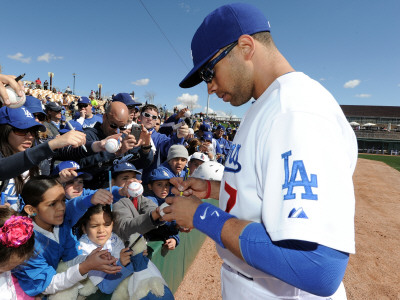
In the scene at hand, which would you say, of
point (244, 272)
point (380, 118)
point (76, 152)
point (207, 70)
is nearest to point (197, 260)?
point (76, 152)

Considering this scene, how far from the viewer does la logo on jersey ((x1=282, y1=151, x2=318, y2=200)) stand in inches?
33.4

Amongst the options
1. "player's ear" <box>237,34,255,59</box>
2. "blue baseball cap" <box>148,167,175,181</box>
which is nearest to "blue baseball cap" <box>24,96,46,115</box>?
"blue baseball cap" <box>148,167,175,181</box>

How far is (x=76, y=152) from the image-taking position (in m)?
3.23

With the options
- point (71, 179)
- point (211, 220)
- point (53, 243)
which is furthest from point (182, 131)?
point (211, 220)

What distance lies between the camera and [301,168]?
0.87 meters

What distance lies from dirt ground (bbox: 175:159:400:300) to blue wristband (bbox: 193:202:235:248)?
3331mm

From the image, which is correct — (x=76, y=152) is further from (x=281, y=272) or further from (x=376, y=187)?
(x=376, y=187)

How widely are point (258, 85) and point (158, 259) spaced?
2.40m

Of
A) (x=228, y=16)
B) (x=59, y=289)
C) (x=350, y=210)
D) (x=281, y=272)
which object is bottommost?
(x=59, y=289)

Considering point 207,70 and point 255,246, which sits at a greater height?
point 207,70

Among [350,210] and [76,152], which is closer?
[350,210]

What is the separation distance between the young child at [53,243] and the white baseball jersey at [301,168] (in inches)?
59.8

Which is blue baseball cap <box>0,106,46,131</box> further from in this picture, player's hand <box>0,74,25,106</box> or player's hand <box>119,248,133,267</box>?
player's hand <box>119,248,133,267</box>

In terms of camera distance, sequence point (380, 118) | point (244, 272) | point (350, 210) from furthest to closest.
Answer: point (380, 118), point (244, 272), point (350, 210)
